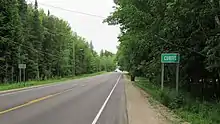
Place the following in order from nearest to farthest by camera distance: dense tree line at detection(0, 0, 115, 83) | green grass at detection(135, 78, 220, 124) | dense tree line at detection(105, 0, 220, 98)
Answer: green grass at detection(135, 78, 220, 124), dense tree line at detection(105, 0, 220, 98), dense tree line at detection(0, 0, 115, 83)

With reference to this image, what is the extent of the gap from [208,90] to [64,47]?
67.2 metres

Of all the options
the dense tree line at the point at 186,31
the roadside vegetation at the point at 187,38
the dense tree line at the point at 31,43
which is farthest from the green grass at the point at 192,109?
the dense tree line at the point at 31,43

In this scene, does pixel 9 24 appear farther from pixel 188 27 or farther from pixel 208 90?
pixel 188 27

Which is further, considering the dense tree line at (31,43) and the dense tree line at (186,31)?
the dense tree line at (31,43)

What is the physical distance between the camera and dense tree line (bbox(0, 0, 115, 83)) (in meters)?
47.8

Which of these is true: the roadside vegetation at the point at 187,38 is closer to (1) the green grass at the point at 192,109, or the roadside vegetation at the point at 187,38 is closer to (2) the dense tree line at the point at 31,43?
(1) the green grass at the point at 192,109

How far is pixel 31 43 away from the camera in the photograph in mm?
62125

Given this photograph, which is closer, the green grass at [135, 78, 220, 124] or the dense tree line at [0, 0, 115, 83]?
the green grass at [135, 78, 220, 124]

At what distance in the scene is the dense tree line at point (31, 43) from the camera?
157 feet

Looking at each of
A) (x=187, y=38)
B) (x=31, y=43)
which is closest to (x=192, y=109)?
(x=187, y=38)

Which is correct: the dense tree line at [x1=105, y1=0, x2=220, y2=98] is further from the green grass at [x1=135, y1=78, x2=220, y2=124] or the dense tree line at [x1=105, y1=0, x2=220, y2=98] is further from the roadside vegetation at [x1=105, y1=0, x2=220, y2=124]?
the green grass at [x1=135, y1=78, x2=220, y2=124]

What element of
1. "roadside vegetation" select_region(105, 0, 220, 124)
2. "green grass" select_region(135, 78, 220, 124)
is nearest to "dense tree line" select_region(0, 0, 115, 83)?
"roadside vegetation" select_region(105, 0, 220, 124)

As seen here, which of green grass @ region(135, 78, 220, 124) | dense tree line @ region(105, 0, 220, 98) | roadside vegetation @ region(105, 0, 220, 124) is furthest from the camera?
dense tree line @ region(105, 0, 220, 98)

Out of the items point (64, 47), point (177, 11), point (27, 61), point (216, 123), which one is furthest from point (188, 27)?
point (64, 47)
